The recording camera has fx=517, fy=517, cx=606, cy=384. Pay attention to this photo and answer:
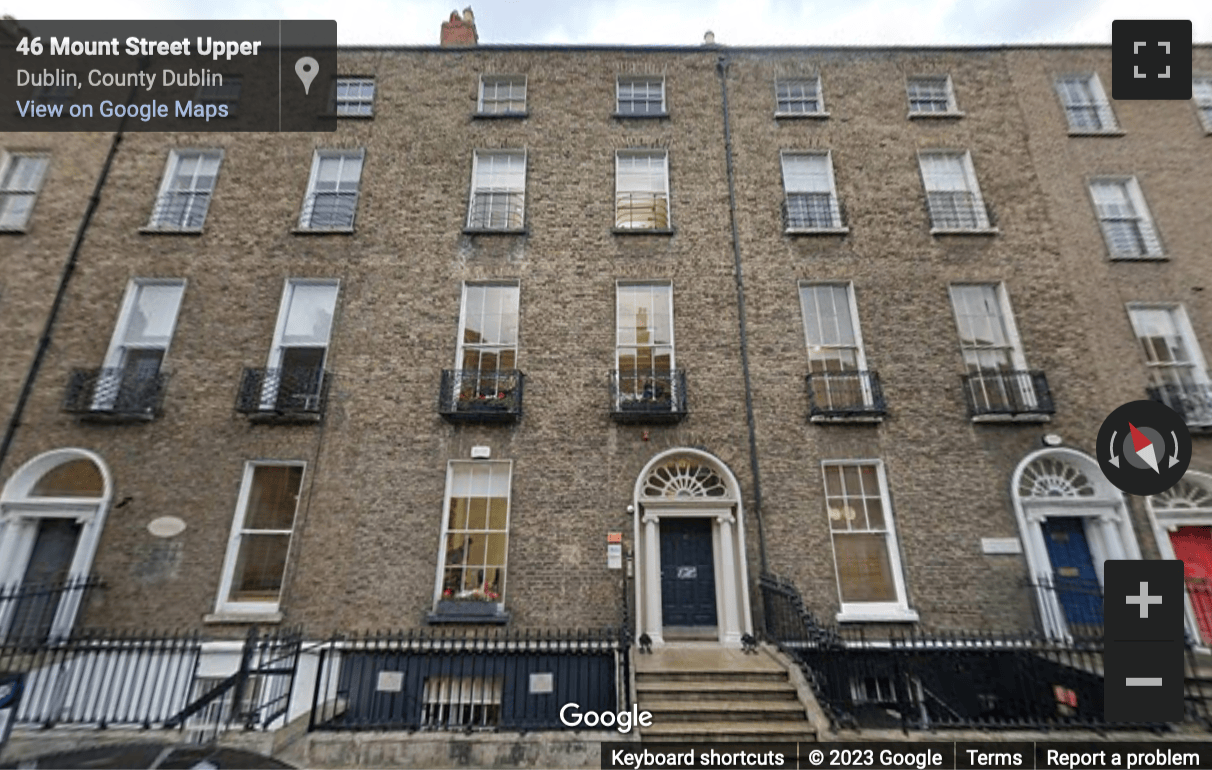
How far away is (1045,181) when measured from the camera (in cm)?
1247

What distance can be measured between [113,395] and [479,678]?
9.25m

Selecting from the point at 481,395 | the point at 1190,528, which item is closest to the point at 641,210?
the point at 481,395

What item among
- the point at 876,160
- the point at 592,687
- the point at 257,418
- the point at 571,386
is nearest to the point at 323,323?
the point at 257,418

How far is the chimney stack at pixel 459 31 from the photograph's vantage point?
14992 millimetres

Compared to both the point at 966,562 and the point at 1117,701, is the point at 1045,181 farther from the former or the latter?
the point at 1117,701

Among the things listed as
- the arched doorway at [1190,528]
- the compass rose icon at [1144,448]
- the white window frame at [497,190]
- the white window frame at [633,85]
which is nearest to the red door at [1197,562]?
the arched doorway at [1190,528]

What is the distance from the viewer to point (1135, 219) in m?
12.3

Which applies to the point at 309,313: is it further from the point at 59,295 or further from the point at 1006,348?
the point at 1006,348

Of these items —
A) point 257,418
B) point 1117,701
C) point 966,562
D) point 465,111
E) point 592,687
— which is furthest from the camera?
point 465,111

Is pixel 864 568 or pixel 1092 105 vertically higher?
pixel 1092 105

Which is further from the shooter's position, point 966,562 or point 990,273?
point 990,273

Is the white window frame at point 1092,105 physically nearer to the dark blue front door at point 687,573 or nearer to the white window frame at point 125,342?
the dark blue front door at point 687,573

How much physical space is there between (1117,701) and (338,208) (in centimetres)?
1643

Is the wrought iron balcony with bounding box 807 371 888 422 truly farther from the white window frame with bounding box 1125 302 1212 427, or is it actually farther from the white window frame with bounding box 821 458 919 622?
the white window frame with bounding box 1125 302 1212 427
